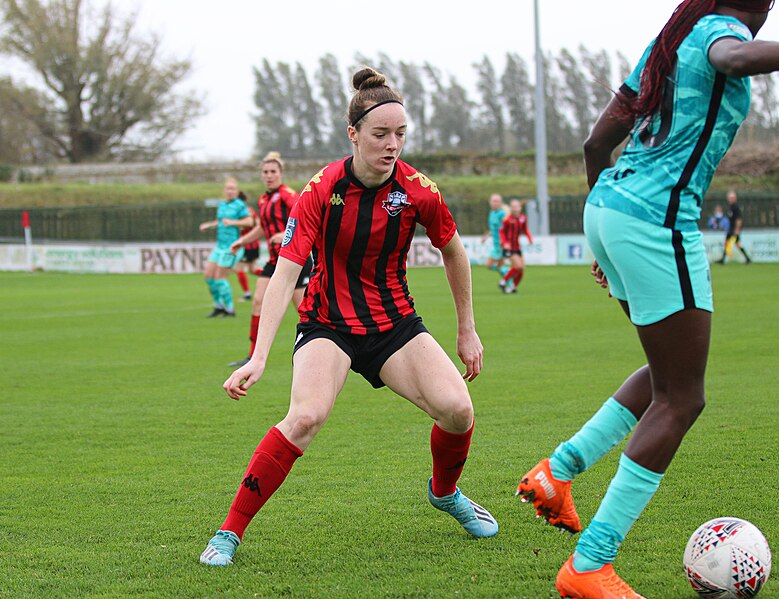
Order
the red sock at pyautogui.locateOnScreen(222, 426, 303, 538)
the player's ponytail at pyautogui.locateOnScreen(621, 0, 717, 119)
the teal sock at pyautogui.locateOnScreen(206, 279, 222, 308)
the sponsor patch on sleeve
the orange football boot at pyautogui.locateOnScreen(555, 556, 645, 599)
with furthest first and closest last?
the teal sock at pyautogui.locateOnScreen(206, 279, 222, 308) → the red sock at pyautogui.locateOnScreen(222, 426, 303, 538) → the orange football boot at pyautogui.locateOnScreen(555, 556, 645, 599) → the player's ponytail at pyautogui.locateOnScreen(621, 0, 717, 119) → the sponsor patch on sleeve

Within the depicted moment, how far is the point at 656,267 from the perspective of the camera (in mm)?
3232

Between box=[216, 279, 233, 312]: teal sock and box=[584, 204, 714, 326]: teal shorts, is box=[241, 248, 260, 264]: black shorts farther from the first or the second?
box=[584, 204, 714, 326]: teal shorts

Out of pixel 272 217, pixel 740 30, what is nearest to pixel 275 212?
pixel 272 217

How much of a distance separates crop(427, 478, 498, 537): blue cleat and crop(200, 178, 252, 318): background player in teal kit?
38.4 feet

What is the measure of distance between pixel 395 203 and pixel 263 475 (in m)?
1.31

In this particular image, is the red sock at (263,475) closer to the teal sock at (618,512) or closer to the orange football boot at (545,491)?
the orange football boot at (545,491)

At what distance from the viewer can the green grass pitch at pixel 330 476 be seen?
3920 millimetres

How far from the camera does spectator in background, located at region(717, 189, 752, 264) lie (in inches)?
1095

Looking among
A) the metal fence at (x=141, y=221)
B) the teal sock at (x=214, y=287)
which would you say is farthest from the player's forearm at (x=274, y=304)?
the metal fence at (x=141, y=221)

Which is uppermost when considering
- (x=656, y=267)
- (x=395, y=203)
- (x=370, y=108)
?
(x=370, y=108)

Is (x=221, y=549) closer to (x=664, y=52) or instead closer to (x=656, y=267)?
(x=656, y=267)

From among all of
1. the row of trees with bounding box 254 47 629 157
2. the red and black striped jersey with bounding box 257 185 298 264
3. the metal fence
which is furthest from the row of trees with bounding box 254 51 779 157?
the red and black striped jersey with bounding box 257 185 298 264

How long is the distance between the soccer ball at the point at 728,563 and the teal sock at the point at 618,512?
0.42m

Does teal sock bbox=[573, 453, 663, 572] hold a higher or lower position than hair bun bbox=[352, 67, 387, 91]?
lower
